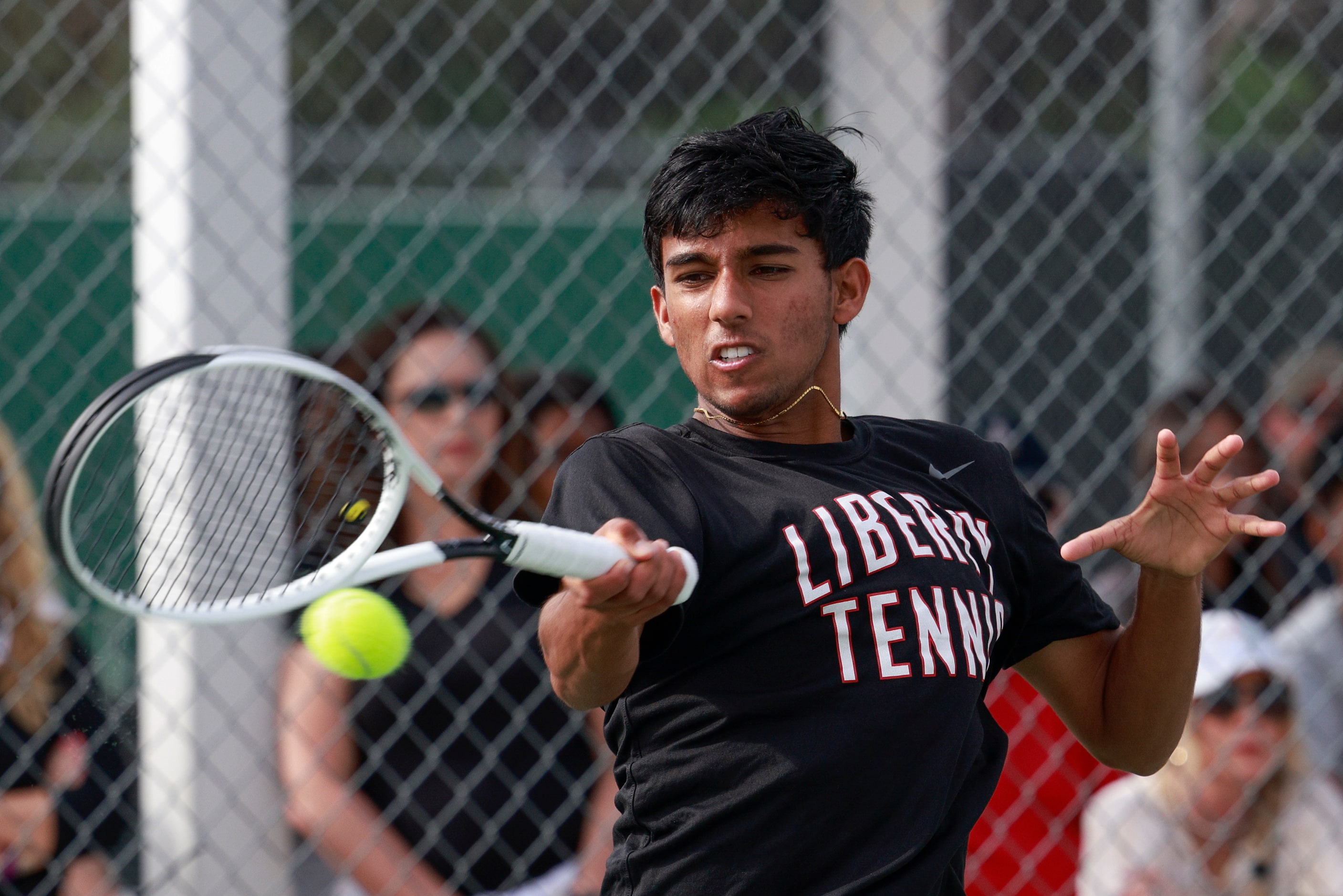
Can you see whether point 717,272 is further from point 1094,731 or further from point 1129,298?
point 1129,298

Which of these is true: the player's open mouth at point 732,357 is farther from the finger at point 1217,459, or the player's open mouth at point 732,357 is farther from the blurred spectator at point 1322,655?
the blurred spectator at point 1322,655

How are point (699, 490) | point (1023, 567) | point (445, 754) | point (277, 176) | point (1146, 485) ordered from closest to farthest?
point (699, 490) < point (1023, 567) < point (277, 176) < point (445, 754) < point (1146, 485)

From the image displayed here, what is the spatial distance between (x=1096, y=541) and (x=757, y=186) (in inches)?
21.8

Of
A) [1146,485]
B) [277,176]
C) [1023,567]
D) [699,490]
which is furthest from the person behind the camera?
[1146,485]

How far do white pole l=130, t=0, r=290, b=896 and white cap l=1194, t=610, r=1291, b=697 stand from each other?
196cm

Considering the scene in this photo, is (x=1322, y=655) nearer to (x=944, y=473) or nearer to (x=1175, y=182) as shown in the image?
(x=1175, y=182)

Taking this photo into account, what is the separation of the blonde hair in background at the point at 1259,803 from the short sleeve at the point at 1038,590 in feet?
4.78

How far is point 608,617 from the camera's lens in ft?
4.34

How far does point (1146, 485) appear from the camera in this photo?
3.42 metres

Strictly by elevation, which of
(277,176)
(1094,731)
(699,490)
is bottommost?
(1094,731)

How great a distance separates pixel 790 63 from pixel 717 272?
4.55 ft

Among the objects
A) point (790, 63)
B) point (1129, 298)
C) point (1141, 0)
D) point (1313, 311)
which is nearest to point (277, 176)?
point (790, 63)

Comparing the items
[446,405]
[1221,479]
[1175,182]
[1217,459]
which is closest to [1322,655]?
[1221,479]

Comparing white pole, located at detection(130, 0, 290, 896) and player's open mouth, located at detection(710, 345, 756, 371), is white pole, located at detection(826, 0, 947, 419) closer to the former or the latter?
white pole, located at detection(130, 0, 290, 896)
